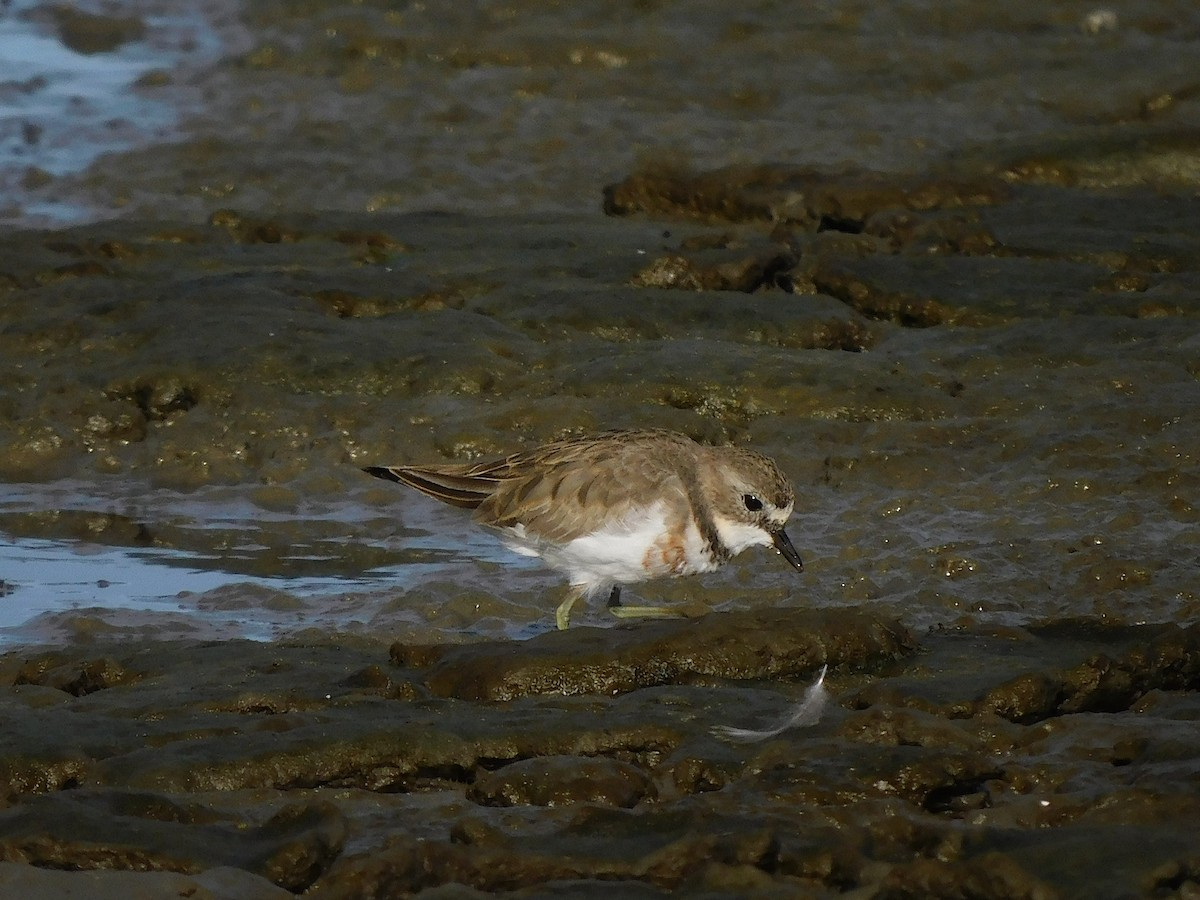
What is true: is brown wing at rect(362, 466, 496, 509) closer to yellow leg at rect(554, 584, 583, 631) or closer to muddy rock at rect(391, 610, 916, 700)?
yellow leg at rect(554, 584, 583, 631)

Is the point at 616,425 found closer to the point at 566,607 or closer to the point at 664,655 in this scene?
the point at 566,607

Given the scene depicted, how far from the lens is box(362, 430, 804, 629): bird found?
8.29m

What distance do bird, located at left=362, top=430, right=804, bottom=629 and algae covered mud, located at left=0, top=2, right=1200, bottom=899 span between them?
0.44 meters

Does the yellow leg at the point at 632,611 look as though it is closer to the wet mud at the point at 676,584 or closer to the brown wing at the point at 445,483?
the wet mud at the point at 676,584

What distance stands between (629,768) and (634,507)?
202 centimetres

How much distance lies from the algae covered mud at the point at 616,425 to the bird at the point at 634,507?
0.44 metres

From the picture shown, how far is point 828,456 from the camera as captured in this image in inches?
416

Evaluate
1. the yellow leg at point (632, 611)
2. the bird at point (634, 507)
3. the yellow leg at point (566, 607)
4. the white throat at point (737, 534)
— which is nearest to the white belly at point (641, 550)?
the bird at point (634, 507)

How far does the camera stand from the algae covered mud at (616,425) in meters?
6.11

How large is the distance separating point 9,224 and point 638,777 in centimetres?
1026

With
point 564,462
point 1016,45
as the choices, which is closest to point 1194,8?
point 1016,45

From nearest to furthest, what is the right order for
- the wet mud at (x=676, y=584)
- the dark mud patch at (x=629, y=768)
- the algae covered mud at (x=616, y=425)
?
the dark mud patch at (x=629, y=768)
the wet mud at (x=676, y=584)
the algae covered mud at (x=616, y=425)

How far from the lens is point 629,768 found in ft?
21.1

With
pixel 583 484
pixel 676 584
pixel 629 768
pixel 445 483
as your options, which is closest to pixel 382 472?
pixel 445 483
